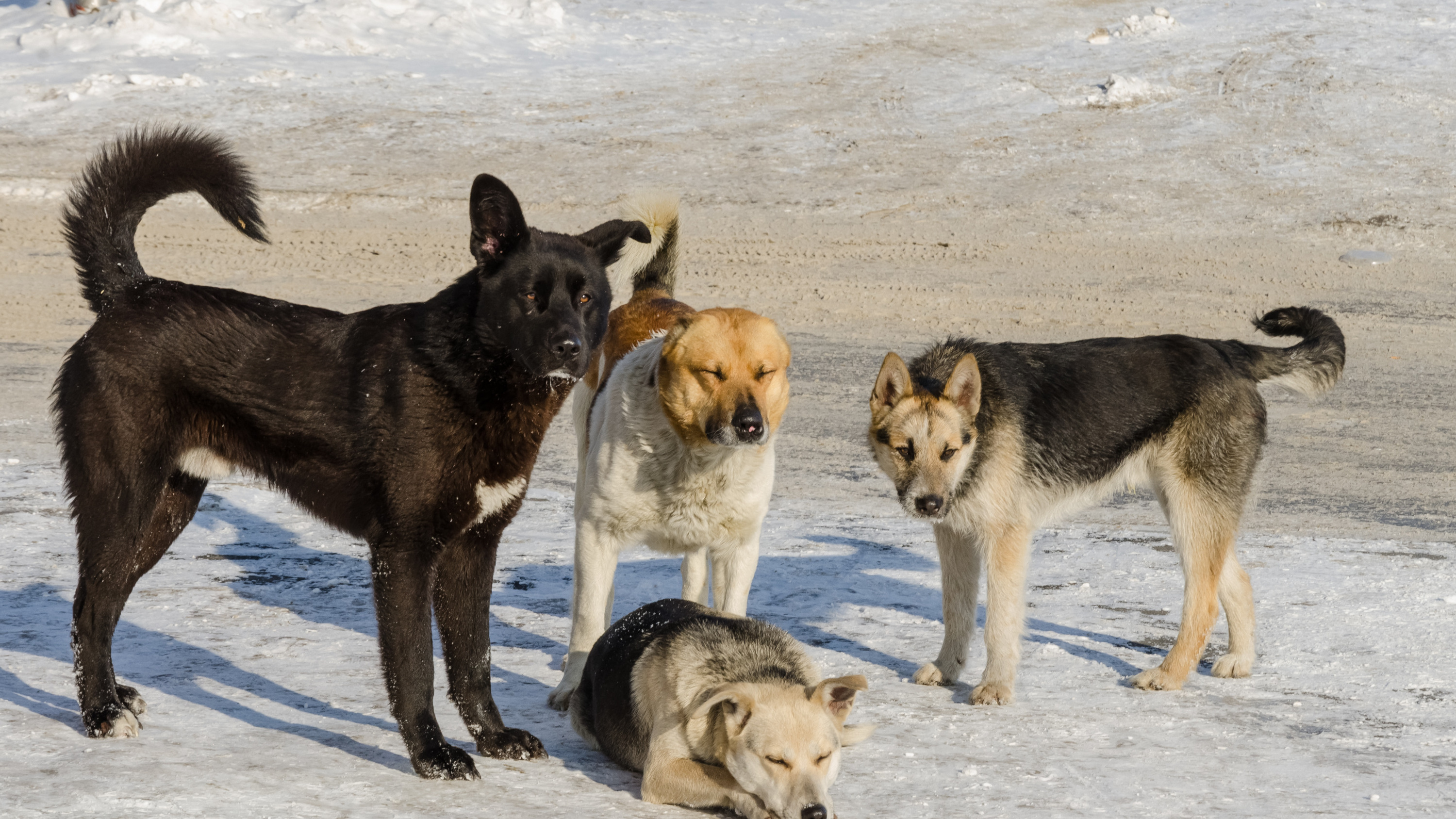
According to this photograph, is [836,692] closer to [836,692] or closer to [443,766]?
[836,692]

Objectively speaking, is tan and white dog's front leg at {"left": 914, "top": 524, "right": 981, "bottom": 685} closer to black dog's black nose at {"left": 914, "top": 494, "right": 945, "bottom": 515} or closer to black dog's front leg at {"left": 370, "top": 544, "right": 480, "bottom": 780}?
black dog's black nose at {"left": 914, "top": 494, "right": 945, "bottom": 515}

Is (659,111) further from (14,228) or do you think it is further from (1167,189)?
(14,228)

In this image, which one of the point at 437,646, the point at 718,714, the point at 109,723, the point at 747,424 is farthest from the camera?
the point at 437,646

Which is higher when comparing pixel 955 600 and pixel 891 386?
pixel 891 386

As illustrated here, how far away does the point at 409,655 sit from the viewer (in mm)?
4312

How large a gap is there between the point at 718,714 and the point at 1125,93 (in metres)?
17.6

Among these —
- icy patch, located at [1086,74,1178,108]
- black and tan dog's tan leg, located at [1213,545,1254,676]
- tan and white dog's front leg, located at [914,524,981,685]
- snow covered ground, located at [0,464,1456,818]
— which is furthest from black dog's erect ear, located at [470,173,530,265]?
icy patch, located at [1086,74,1178,108]

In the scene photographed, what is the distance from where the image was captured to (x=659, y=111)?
2017cm

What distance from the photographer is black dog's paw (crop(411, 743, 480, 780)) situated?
14.0 feet

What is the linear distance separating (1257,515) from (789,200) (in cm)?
908

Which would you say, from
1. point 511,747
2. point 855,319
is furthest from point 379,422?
point 855,319

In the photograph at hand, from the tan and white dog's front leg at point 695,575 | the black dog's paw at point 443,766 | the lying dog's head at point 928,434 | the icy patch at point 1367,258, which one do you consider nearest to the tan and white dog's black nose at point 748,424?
the lying dog's head at point 928,434

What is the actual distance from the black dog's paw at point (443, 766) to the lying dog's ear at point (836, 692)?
1.08 metres

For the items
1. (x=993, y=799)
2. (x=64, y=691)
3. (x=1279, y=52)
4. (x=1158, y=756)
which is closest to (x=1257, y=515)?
(x=1158, y=756)
